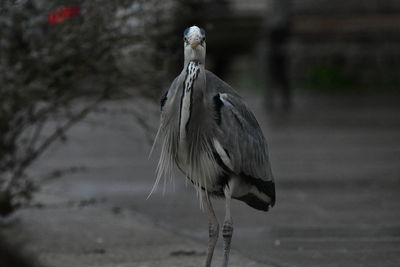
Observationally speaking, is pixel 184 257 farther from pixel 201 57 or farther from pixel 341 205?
pixel 341 205

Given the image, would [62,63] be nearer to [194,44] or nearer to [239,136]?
[239,136]

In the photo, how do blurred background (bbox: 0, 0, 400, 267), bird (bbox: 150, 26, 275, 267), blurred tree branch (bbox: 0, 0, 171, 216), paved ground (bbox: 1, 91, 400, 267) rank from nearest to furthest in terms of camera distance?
bird (bbox: 150, 26, 275, 267) < paved ground (bbox: 1, 91, 400, 267) < blurred background (bbox: 0, 0, 400, 267) < blurred tree branch (bbox: 0, 0, 171, 216)

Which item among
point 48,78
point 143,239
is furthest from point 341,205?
point 48,78

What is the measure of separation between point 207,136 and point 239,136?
0.22 m

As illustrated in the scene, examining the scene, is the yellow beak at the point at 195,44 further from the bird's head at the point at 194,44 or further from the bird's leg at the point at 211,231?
the bird's leg at the point at 211,231

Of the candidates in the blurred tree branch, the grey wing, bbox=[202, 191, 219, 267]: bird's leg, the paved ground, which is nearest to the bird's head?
the grey wing

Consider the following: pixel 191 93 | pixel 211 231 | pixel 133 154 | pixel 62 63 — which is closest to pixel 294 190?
pixel 62 63

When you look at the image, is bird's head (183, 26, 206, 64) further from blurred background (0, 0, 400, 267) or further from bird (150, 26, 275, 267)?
blurred background (0, 0, 400, 267)

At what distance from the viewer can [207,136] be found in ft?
22.0

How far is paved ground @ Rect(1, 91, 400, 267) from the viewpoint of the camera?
8.75 meters

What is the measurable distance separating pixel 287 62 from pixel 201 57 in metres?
15.0

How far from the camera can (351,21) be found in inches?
918

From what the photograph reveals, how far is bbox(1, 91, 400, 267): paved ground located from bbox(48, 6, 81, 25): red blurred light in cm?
89

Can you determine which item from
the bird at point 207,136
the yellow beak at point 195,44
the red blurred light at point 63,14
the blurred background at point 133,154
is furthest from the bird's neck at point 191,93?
the red blurred light at point 63,14
